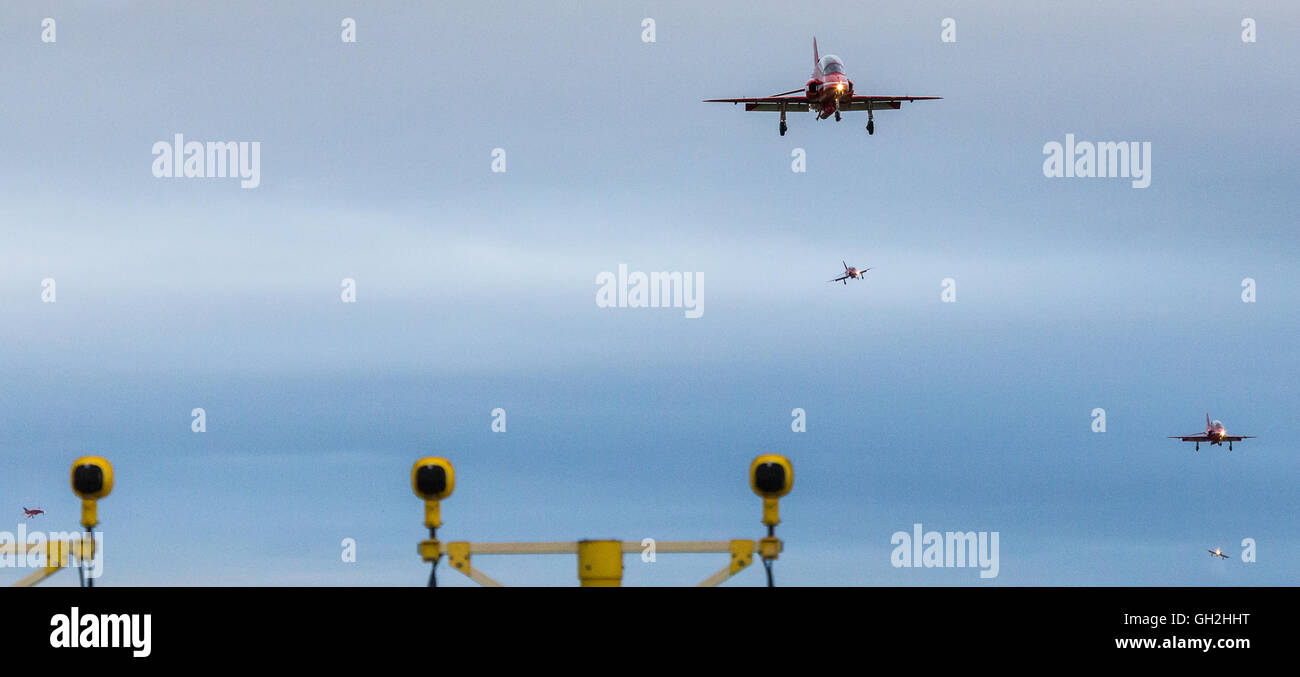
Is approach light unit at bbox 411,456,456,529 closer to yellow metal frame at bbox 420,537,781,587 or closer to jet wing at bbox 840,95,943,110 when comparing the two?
yellow metal frame at bbox 420,537,781,587

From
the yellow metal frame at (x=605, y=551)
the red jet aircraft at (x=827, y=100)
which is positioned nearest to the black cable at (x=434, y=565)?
the yellow metal frame at (x=605, y=551)

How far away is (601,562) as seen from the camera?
19359 millimetres

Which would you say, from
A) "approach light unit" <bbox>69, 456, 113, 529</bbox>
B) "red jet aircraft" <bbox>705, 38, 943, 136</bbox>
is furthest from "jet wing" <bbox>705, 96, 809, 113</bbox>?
"approach light unit" <bbox>69, 456, 113, 529</bbox>

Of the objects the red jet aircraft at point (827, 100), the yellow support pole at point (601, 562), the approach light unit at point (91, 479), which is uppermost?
the red jet aircraft at point (827, 100)

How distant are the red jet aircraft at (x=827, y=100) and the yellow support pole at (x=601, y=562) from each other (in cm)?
4783

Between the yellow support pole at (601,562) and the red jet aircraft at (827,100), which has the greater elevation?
the red jet aircraft at (827,100)

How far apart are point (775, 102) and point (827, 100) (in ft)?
21.0

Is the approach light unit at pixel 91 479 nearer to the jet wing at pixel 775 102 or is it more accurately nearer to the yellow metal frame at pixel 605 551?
the yellow metal frame at pixel 605 551

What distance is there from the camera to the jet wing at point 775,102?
71.7 m
